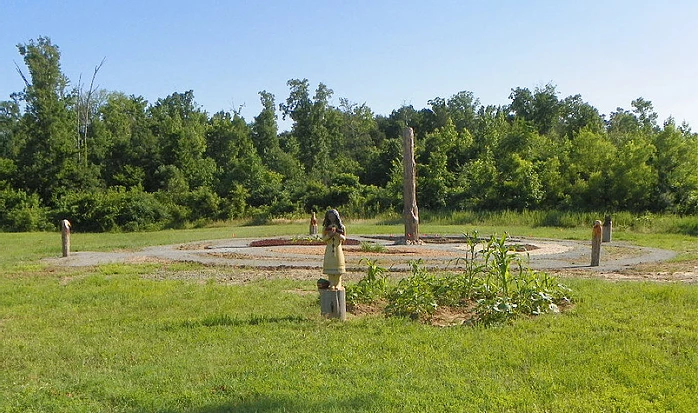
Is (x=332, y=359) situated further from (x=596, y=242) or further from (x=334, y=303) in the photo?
(x=596, y=242)

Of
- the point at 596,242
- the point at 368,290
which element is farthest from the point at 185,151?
the point at 368,290

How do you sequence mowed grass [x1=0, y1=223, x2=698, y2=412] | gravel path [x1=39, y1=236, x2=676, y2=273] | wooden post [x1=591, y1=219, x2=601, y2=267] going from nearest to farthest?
mowed grass [x1=0, y1=223, x2=698, y2=412] < wooden post [x1=591, y1=219, x2=601, y2=267] < gravel path [x1=39, y1=236, x2=676, y2=273]

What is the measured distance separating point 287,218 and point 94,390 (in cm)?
3382

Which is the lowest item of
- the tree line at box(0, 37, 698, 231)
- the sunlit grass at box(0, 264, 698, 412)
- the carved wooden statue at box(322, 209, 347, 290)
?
the sunlit grass at box(0, 264, 698, 412)

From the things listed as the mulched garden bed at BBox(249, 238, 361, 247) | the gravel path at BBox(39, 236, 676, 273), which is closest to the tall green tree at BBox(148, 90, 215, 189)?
the mulched garden bed at BBox(249, 238, 361, 247)

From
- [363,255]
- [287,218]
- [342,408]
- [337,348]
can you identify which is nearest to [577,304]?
[337,348]

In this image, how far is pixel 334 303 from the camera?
22.6ft

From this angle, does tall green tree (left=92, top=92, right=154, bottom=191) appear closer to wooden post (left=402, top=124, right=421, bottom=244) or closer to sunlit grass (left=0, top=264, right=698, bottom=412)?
wooden post (left=402, top=124, right=421, bottom=244)

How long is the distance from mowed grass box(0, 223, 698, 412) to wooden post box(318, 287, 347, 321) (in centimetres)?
15

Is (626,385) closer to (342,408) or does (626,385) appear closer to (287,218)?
(342,408)

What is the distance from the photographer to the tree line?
106ft

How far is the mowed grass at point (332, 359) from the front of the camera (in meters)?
4.31

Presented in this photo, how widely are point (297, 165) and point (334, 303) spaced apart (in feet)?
150

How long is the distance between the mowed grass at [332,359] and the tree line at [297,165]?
26070mm
